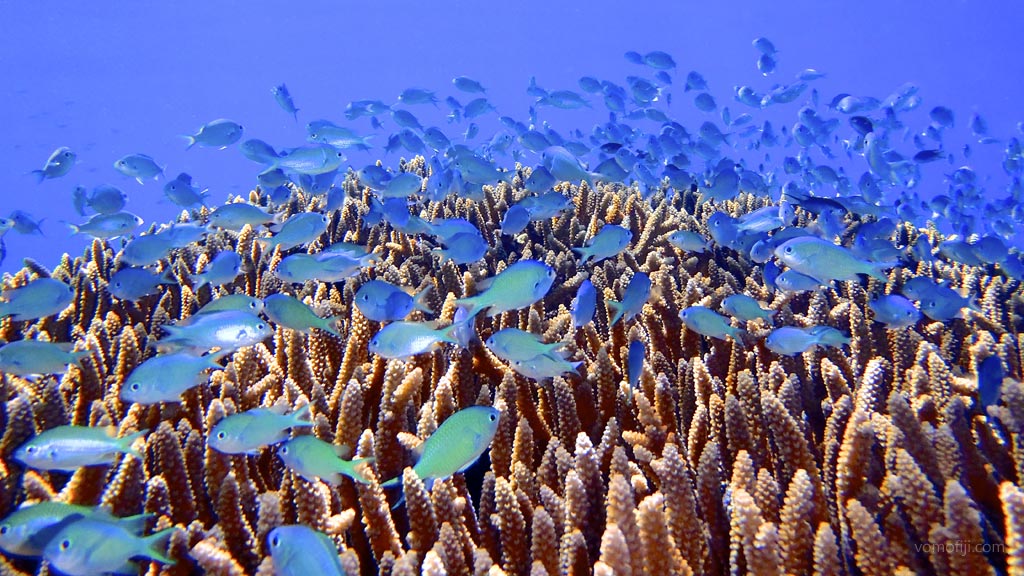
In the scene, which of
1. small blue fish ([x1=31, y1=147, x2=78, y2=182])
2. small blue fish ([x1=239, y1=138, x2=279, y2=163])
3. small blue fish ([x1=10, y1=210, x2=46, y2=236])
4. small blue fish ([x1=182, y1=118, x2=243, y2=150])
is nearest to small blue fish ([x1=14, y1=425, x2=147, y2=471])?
small blue fish ([x1=182, y1=118, x2=243, y2=150])

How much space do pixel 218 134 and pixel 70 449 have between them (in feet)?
16.9

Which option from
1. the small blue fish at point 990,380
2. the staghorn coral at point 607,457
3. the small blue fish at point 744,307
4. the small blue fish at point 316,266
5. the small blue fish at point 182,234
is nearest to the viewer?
the staghorn coral at point 607,457

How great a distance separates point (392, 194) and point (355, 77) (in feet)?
581

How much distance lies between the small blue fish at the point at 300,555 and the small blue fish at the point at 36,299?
122 inches

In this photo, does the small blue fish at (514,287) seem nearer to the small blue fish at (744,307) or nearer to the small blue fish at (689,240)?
the small blue fish at (744,307)

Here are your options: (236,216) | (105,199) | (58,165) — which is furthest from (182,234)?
(58,165)

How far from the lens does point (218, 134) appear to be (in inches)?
253

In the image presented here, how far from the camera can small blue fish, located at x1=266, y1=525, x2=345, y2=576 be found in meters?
1.50

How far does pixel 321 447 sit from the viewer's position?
2.07 m

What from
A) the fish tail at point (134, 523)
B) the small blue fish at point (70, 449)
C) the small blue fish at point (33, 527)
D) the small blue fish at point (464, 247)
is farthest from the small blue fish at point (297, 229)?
the small blue fish at point (33, 527)

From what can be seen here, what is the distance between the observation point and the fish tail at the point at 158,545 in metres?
1.85

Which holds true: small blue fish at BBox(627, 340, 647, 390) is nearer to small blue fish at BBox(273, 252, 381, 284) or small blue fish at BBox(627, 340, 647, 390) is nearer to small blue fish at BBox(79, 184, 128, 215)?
small blue fish at BBox(273, 252, 381, 284)

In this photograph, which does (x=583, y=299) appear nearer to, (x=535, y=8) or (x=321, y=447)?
(x=321, y=447)

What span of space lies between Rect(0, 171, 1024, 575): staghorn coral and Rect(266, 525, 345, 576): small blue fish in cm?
25
